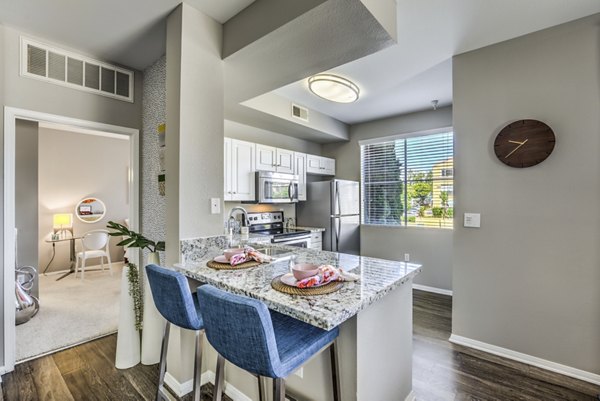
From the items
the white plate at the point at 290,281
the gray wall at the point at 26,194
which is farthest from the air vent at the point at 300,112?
the gray wall at the point at 26,194

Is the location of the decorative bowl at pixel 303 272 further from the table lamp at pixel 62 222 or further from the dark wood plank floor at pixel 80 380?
the table lamp at pixel 62 222

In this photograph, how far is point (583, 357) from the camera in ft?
6.99

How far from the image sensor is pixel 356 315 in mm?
1316

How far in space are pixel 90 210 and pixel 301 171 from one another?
4.68m

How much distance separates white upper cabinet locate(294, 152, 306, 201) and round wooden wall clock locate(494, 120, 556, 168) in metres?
2.60

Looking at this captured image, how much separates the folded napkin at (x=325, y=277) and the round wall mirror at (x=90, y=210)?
629 cm

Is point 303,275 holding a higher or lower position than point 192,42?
lower

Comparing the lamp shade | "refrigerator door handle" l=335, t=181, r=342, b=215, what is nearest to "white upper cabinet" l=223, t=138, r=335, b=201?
"refrigerator door handle" l=335, t=181, r=342, b=215

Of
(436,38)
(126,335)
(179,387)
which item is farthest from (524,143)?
(126,335)

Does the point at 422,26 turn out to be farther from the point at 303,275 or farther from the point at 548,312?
the point at 548,312

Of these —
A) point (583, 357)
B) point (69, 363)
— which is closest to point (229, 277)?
point (69, 363)

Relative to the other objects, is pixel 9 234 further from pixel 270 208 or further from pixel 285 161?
pixel 285 161

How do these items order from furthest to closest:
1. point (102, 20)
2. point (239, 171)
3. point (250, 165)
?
point (250, 165) < point (239, 171) < point (102, 20)

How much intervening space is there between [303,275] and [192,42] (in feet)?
6.03
